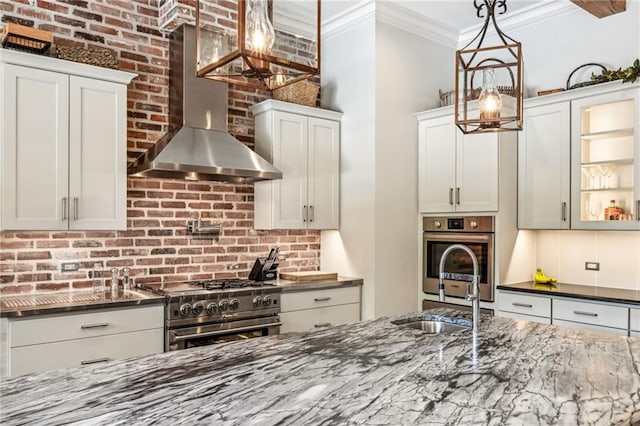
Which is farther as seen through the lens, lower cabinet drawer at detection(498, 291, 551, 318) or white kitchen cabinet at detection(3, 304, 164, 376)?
lower cabinet drawer at detection(498, 291, 551, 318)

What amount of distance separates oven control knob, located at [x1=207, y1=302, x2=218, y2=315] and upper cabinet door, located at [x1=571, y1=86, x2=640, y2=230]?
A: 2725 mm

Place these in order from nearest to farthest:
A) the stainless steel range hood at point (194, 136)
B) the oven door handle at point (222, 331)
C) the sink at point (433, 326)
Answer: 1. the sink at point (433, 326)
2. the oven door handle at point (222, 331)
3. the stainless steel range hood at point (194, 136)

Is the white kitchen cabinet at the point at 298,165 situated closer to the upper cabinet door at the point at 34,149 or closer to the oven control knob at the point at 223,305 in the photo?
the oven control knob at the point at 223,305

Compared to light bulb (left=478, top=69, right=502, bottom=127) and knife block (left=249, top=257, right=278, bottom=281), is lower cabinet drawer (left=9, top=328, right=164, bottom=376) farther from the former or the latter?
light bulb (left=478, top=69, right=502, bottom=127)

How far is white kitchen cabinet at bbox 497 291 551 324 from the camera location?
3.90 meters

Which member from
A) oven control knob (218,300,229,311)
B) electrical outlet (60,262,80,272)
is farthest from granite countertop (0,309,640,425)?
electrical outlet (60,262,80,272)

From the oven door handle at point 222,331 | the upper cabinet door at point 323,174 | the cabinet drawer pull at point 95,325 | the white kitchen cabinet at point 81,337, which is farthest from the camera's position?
the upper cabinet door at point 323,174

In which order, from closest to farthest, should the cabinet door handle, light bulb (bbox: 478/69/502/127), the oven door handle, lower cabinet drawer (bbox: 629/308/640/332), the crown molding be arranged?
light bulb (bbox: 478/69/502/127)
the cabinet door handle
the oven door handle
lower cabinet drawer (bbox: 629/308/640/332)
the crown molding

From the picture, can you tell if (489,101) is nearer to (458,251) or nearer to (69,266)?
(458,251)

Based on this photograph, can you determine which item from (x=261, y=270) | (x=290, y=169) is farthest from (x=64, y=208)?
(x=290, y=169)

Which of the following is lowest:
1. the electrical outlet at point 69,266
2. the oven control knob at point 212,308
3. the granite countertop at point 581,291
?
the oven control knob at point 212,308

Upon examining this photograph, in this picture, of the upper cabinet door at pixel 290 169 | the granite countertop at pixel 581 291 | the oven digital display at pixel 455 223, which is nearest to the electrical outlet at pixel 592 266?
the granite countertop at pixel 581 291

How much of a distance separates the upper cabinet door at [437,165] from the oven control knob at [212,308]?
210 centimetres

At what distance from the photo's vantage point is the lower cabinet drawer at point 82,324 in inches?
111
